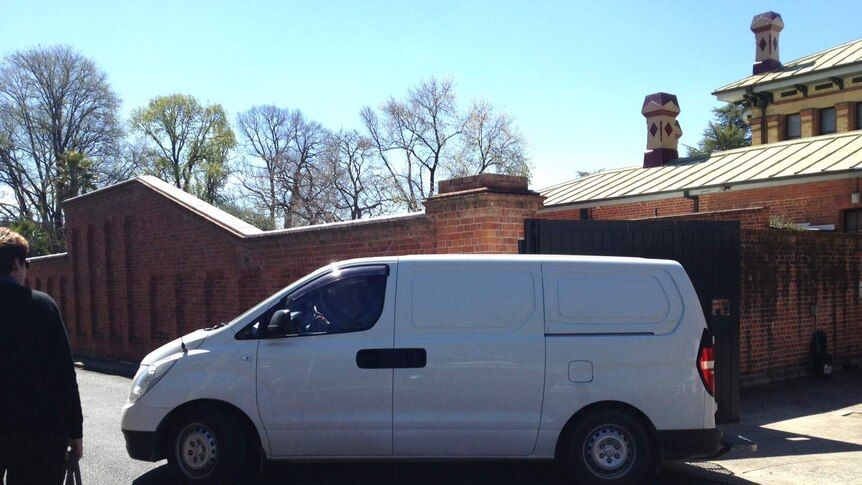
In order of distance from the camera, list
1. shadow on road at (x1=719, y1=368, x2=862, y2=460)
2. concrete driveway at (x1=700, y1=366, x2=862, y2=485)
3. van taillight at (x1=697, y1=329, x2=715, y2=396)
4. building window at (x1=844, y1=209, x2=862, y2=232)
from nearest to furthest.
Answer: van taillight at (x1=697, y1=329, x2=715, y2=396)
concrete driveway at (x1=700, y1=366, x2=862, y2=485)
shadow on road at (x1=719, y1=368, x2=862, y2=460)
building window at (x1=844, y1=209, x2=862, y2=232)

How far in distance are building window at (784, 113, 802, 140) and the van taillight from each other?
23998mm

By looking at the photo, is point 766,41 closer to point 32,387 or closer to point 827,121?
point 827,121

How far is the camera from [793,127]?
27344mm

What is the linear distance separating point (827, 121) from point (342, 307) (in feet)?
81.8

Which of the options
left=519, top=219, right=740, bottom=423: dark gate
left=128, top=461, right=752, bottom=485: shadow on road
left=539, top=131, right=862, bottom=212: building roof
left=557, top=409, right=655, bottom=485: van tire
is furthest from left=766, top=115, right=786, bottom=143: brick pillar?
left=557, top=409, right=655, bottom=485: van tire

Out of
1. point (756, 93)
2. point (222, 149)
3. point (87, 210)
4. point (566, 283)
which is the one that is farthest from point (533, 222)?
point (222, 149)

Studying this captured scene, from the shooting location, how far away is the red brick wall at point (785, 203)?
658 inches

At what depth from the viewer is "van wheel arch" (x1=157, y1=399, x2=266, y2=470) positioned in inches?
243

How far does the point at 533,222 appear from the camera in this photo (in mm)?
8680

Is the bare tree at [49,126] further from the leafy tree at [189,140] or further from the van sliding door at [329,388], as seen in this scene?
the van sliding door at [329,388]

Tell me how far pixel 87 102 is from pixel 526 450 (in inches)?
1820

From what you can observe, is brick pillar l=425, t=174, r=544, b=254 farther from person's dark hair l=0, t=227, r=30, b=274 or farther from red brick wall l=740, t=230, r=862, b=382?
person's dark hair l=0, t=227, r=30, b=274

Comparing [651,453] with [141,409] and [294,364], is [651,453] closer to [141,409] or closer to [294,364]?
[294,364]

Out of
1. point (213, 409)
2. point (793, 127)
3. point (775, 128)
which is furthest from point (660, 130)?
point (213, 409)
